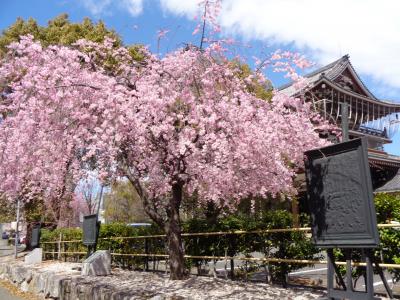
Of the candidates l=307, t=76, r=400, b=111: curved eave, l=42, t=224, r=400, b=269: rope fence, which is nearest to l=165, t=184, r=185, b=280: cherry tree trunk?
l=42, t=224, r=400, b=269: rope fence

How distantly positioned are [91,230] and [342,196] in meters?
9.93

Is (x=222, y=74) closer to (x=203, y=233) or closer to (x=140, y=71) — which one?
(x=140, y=71)

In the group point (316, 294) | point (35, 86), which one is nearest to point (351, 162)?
point (316, 294)

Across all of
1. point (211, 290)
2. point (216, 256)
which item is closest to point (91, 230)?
point (216, 256)

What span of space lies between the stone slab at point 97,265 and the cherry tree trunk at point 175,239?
9.16 ft

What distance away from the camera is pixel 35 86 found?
28.7 feet

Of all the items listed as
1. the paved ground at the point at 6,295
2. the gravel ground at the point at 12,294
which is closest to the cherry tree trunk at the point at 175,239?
the gravel ground at the point at 12,294

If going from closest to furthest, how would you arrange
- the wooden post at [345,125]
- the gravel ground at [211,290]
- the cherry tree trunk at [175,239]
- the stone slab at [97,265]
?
the wooden post at [345,125] → the gravel ground at [211,290] → the cherry tree trunk at [175,239] → the stone slab at [97,265]

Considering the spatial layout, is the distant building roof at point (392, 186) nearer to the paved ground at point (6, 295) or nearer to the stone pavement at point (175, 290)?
the stone pavement at point (175, 290)

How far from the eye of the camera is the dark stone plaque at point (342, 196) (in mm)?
4281

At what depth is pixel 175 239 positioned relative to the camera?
30.9ft

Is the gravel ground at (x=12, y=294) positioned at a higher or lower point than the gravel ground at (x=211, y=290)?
lower

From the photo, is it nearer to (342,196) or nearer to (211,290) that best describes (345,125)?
(342,196)

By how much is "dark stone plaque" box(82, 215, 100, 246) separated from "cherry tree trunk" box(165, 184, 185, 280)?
3829 millimetres
